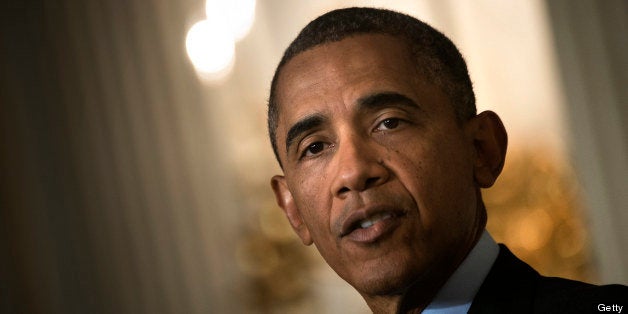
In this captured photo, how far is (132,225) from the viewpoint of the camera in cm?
434

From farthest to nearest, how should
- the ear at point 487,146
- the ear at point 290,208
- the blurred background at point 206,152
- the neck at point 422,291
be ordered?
1. the blurred background at point 206,152
2. the ear at point 290,208
3. the ear at point 487,146
4. the neck at point 422,291

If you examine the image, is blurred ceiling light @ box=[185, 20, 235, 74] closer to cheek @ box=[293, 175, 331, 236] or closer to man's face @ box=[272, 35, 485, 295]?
man's face @ box=[272, 35, 485, 295]

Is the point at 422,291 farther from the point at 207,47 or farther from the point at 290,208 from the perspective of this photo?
the point at 207,47

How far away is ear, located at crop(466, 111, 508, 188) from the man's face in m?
0.03

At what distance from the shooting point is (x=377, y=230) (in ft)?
4.50

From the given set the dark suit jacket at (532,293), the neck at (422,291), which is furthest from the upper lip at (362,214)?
the dark suit jacket at (532,293)

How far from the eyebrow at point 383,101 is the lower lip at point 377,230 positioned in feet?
0.78

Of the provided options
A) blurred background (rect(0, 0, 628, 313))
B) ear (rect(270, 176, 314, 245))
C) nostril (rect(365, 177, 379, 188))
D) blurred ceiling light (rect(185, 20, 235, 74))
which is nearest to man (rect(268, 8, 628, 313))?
nostril (rect(365, 177, 379, 188))

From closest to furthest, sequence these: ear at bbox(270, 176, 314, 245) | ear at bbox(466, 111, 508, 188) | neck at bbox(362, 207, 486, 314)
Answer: neck at bbox(362, 207, 486, 314) → ear at bbox(466, 111, 508, 188) → ear at bbox(270, 176, 314, 245)

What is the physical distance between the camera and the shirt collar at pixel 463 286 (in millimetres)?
1491

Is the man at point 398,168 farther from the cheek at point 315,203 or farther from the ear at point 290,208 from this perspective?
the ear at point 290,208

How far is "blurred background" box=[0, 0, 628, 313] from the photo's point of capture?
13.5 feet

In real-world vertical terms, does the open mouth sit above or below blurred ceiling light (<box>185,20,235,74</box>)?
below

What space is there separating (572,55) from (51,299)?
10.7 ft
